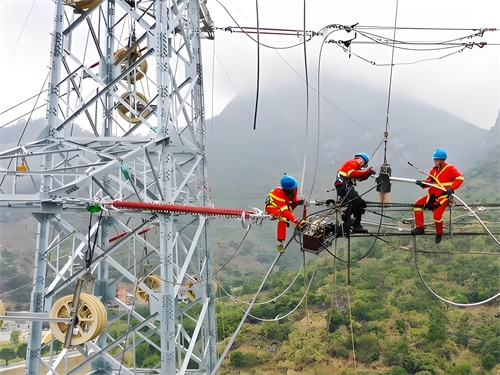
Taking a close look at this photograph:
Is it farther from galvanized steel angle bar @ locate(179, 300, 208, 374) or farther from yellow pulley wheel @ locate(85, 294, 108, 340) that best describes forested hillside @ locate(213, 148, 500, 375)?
yellow pulley wheel @ locate(85, 294, 108, 340)

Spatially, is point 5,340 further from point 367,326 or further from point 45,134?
point 45,134

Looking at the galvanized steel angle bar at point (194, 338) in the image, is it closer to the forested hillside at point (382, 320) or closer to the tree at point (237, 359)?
the forested hillside at point (382, 320)

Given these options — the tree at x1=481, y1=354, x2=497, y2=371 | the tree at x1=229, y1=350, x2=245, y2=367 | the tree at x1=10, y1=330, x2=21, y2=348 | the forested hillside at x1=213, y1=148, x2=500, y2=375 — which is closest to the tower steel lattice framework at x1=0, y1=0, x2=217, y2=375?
the forested hillside at x1=213, y1=148, x2=500, y2=375

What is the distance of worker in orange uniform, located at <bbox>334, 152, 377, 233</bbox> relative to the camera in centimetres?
872

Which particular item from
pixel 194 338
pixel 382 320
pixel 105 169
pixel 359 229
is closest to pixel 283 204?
pixel 359 229

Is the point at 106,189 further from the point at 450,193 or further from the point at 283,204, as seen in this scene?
the point at 450,193

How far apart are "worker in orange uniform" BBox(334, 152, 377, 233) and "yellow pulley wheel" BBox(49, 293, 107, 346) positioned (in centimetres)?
496

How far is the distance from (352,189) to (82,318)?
569cm

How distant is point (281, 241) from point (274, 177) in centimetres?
5578

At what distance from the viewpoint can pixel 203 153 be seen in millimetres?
12039

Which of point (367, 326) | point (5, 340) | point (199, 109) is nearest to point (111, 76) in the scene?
point (199, 109)

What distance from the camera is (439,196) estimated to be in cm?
882

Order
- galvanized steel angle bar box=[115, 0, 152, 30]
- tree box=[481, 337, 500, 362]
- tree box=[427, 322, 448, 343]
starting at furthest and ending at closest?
tree box=[427, 322, 448, 343]
tree box=[481, 337, 500, 362]
galvanized steel angle bar box=[115, 0, 152, 30]

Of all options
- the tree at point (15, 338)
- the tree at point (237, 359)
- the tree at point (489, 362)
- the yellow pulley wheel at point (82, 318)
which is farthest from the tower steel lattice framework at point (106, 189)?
the tree at point (15, 338)
